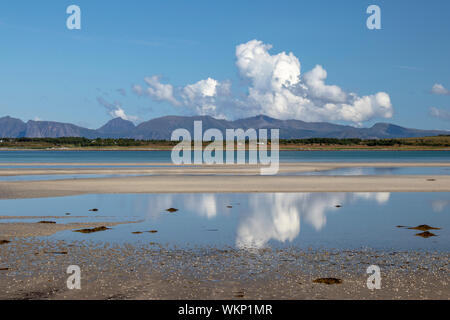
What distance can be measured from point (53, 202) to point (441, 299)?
25966 millimetres

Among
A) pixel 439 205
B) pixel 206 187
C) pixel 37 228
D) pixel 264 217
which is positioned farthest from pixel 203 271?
pixel 206 187

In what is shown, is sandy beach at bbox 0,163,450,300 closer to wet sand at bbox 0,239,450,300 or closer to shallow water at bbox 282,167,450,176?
wet sand at bbox 0,239,450,300

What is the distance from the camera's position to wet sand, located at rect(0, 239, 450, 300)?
1143cm

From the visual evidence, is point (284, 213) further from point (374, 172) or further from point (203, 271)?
point (374, 172)

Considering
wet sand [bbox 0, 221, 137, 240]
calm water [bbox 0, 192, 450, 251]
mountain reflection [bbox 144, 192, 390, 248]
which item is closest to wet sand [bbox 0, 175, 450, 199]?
calm water [bbox 0, 192, 450, 251]

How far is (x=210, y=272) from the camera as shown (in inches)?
527

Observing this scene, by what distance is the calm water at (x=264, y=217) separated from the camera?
1816 centimetres

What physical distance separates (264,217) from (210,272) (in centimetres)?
1068

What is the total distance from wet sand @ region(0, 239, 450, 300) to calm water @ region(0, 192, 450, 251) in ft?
5.37

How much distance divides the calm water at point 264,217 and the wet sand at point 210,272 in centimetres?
164
